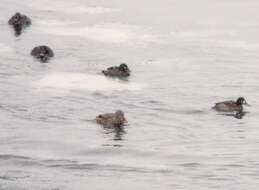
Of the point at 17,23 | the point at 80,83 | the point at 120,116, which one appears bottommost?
the point at 120,116

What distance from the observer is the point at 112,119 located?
31016 mm

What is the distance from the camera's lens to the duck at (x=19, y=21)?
49219mm

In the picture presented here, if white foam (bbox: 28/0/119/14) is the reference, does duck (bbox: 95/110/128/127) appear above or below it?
below

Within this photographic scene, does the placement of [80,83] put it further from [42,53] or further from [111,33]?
[111,33]

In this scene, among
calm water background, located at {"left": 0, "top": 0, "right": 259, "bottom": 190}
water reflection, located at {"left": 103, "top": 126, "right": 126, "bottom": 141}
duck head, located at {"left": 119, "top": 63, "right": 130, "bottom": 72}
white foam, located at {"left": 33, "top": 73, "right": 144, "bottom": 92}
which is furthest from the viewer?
duck head, located at {"left": 119, "top": 63, "right": 130, "bottom": 72}

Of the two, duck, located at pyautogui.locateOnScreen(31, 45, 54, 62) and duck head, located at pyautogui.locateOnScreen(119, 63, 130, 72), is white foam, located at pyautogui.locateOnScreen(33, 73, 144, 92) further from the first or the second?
duck, located at pyautogui.locateOnScreen(31, 45, 54, 62)

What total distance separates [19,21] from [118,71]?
1277 cm

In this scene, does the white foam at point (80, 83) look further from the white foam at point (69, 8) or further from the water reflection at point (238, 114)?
the white foam at point (69, 8)

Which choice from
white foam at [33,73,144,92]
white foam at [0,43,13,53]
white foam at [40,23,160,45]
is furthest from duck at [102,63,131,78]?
white foam at [40,23,160,45]

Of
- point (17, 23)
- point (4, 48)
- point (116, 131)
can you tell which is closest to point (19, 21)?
point (17, 23)

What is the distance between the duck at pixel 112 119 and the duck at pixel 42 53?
423 inches

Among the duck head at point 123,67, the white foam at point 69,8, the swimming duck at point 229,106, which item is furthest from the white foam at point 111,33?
the swimming duck at point 229,106

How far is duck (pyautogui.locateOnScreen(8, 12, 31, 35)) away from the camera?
161 ft

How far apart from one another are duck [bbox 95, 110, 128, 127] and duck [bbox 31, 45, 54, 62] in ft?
35.2
